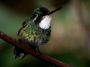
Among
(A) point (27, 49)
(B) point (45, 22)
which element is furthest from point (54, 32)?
(A) point (27, 49)

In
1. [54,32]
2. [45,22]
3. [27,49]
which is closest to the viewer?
[27,49]

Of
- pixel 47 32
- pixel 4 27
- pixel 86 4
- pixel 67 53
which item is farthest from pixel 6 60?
pixel 47 32

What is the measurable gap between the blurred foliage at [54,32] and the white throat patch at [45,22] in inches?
56.7

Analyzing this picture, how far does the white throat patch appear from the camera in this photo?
201 cm

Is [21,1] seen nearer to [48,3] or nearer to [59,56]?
[48,3]

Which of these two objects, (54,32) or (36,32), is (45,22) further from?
(54,32)

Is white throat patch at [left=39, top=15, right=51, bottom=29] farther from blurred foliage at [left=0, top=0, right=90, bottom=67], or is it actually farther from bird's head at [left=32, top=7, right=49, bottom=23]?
blurred foliage at [left=0, top=0, right=90, bottom=67]

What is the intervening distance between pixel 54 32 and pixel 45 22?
2339mm

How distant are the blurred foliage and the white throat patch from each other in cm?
144

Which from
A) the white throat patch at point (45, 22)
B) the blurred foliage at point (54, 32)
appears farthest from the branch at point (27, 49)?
the blurred foliage at point (54, 32)

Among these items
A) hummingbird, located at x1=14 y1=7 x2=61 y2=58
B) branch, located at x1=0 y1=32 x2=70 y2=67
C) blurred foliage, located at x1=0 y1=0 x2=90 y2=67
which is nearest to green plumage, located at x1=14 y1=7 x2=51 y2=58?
hummingbird, located at x1=14 y1=7 x2=61 y2=58

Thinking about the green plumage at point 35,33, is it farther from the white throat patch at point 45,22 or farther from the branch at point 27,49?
the branch at point 27,49

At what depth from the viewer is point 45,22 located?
2023 millimetres

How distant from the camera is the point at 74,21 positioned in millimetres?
4242
